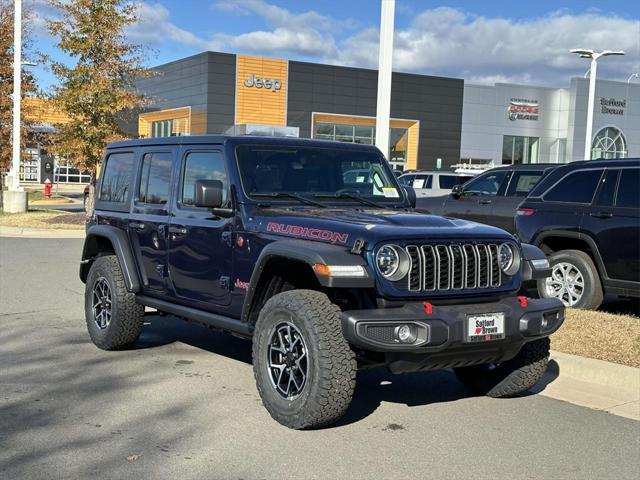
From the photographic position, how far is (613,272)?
26.6 feet

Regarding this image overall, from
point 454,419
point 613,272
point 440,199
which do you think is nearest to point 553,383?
point 454,419

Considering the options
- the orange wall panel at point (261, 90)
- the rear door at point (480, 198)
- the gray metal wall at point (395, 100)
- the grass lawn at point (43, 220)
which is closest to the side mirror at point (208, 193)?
the rear door at point (480, 198)

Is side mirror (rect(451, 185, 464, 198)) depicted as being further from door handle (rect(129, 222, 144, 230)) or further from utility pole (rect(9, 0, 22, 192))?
utility pole (rect(9, 0, 22, 192))

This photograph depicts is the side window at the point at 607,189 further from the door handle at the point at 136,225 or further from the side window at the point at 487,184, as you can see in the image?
the door handle at the point at 136,225

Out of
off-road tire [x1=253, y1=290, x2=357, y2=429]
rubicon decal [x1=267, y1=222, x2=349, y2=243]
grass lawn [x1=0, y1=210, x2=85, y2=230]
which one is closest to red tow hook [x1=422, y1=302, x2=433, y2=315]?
off-road tire [x1=253, y1=290, x2=357, y2=429]

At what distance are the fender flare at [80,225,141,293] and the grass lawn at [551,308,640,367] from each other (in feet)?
12.7

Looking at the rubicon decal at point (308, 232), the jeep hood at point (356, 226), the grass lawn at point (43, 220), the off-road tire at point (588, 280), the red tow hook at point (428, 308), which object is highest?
the jeep hood at point (356, 226)

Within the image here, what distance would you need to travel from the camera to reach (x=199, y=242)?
586 centimetres

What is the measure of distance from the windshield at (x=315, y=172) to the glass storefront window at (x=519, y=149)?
49852 millimetres

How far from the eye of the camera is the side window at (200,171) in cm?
590

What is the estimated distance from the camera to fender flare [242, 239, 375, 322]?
14.8ft

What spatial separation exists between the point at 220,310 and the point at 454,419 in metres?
1.90

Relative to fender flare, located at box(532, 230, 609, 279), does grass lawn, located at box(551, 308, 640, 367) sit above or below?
below

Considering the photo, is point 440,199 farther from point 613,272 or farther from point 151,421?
point 151,421
